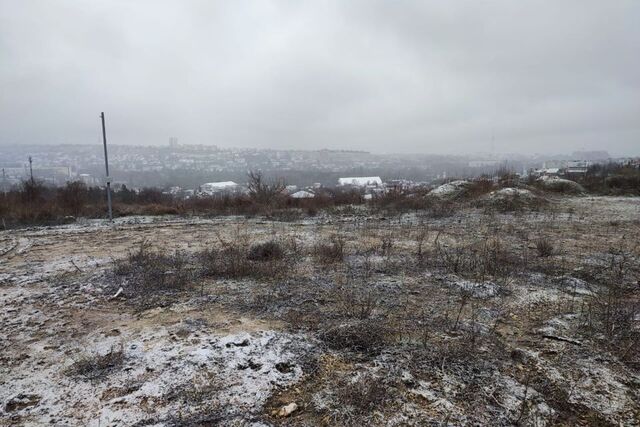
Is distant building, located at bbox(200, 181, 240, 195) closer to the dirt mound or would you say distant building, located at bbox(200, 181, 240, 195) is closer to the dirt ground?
the dirt mound

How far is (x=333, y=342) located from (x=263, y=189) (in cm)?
1416

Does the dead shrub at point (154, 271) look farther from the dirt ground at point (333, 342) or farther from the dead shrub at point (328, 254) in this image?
the dead shrub at point (328, 254)

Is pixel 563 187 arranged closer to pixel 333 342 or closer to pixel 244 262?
pixel 244 262

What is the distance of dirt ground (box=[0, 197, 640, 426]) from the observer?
104 inches

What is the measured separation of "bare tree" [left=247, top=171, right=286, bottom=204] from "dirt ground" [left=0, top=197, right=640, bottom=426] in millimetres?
9896

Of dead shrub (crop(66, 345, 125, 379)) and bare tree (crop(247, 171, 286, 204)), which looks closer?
dead shrub (crop(66, 345, 125, 379))

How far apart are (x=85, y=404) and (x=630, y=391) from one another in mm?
4205

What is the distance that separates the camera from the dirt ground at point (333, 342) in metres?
2.64

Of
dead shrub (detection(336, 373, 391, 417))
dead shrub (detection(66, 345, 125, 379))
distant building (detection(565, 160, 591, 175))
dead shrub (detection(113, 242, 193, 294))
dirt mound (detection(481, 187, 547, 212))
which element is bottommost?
dead shrub (detection(113, 242, 193, 294))

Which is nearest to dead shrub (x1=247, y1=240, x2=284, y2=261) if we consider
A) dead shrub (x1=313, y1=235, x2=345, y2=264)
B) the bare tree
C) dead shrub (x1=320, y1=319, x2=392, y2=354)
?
dead shrub (x1=313, y1=235, x2=345, y2=264)

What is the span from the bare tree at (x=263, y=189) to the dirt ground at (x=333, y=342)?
32.5 feet

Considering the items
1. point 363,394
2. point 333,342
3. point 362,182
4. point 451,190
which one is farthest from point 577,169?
point 363,394

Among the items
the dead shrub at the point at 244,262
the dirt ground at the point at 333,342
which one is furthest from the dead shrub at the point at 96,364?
the dead shrub at the point at 244,262

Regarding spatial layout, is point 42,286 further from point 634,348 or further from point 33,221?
point 33,221
